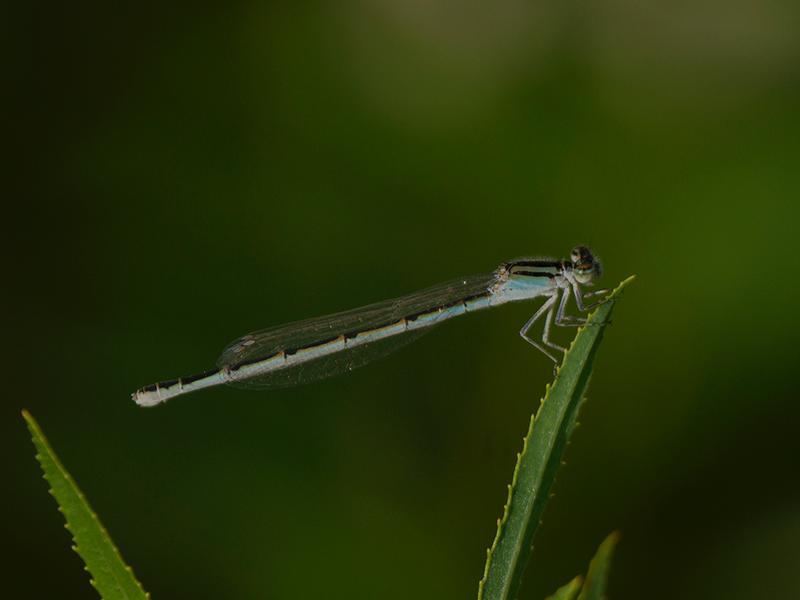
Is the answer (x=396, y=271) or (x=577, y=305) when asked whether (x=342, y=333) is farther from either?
(x=577, y=305)

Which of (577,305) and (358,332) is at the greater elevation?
(358,332)

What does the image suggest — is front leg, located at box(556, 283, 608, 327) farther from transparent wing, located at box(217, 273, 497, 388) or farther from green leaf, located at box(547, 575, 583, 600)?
green leaf, located at box(547, 575, 583, 600)

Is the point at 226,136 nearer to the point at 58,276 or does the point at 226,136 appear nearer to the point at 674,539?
the point at 58,276

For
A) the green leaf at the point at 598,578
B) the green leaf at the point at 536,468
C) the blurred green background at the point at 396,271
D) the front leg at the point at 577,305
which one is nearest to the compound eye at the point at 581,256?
the front leg at the point at 577,305

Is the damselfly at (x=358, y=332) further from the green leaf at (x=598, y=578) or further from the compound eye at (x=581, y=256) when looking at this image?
the green leaf at (x=598, y=578)

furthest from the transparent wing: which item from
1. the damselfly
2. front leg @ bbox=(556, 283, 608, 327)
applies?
front leg @ bbox=(556, 283, 608, 327)

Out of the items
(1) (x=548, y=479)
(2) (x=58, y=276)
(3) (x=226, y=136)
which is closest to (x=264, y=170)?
(3) (x=226, y=136)

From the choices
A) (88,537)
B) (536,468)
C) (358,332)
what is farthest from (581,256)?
(88,537)

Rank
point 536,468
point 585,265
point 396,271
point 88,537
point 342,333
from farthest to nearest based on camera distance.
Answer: point 396,271 → point 342,333 → point 585,265 → point 536,468 → point 88,537
